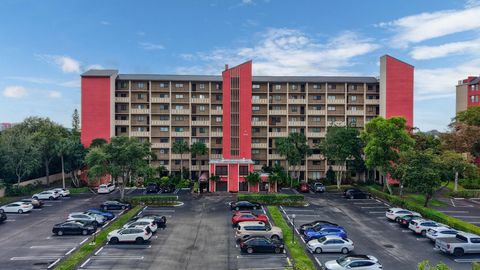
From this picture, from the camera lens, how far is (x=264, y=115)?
77125 millimetres

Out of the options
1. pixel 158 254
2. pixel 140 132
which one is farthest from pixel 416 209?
pixel 140 132

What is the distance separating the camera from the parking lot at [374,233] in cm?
3050

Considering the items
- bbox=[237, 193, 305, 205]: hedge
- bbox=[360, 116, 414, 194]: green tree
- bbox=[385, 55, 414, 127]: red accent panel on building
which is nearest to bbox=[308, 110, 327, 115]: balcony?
bbox=[385, 55, 414, 127]: red accent panel on building

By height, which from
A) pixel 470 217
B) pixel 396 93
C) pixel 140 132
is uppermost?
pixel 396 93

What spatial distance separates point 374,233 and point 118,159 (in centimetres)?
3405

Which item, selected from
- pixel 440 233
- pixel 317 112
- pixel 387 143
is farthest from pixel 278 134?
pixel 440 233

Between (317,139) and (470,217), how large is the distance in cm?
3544

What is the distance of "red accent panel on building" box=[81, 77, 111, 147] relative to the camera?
7156cm

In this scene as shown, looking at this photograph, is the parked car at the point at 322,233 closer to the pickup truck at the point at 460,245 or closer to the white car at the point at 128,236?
the pickup truck at the point at 460,245

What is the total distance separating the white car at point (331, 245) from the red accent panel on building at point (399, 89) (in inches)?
1807

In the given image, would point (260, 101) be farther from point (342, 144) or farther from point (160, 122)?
point (160, 122)

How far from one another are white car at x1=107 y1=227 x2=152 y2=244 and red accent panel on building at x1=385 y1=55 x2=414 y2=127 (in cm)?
5445

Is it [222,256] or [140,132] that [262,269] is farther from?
[140,132]

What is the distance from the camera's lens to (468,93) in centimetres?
9081
